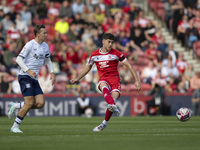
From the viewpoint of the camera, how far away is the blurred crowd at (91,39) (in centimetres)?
2375

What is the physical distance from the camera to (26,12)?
88.1ft

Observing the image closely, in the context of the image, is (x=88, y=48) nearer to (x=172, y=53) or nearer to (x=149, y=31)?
(x=149, y=31)

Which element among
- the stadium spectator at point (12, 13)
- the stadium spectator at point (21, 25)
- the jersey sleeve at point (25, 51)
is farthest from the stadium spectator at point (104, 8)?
the jersey sleeve at point (25, 51)

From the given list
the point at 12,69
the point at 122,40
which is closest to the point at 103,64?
the point at 12,69

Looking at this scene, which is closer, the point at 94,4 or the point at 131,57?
the point at 131,57

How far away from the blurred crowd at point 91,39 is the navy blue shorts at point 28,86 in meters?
11.3

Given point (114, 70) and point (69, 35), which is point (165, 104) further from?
point (114, 70)

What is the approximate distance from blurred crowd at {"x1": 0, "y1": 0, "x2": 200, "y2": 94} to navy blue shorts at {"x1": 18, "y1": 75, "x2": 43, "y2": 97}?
11.3 meters

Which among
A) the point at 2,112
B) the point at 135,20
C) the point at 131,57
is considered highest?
the point at 135,20

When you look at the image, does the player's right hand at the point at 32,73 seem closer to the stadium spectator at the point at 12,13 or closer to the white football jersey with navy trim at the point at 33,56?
the white football jersey with navy trim at the point at 33,56

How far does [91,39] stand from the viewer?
25312 millimetres

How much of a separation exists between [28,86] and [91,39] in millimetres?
13823

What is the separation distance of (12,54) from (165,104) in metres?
7.26

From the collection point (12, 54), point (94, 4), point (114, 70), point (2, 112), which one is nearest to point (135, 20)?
point (94, 4)
